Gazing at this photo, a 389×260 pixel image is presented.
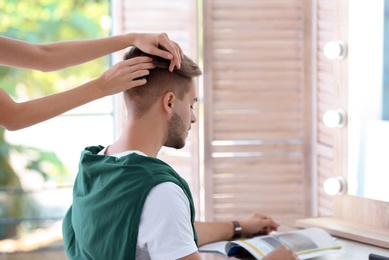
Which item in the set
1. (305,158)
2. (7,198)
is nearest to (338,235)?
(305,158)

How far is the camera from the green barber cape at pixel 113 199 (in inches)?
64.8

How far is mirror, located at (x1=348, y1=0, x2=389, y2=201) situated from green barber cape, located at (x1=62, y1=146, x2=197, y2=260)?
0.83m

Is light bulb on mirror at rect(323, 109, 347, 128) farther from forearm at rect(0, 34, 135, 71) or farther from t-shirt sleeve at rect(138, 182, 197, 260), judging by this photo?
t-shirt sleeve at rect(138, 182, 197, 260)

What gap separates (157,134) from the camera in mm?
1857

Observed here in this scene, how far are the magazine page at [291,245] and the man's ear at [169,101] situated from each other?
455 millimetres

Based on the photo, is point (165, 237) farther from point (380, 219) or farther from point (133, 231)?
point (380, 219)

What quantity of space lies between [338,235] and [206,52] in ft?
4.24

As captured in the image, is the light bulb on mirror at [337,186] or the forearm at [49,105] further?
the light bulb on mirror at [337,186]

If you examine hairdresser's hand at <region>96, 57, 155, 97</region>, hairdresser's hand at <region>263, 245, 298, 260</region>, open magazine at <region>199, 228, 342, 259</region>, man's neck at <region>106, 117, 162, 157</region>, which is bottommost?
open magazine at <region>199, 228, 342, 259</region>

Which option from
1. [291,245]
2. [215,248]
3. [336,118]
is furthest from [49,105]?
[336,118]

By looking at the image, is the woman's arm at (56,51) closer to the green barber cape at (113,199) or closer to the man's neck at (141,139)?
the man's neck at (141,139)

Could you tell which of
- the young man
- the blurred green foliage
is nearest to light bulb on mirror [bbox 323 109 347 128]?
the young man

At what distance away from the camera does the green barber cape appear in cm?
165

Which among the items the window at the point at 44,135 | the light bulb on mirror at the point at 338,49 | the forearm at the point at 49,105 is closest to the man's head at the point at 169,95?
the forearm at the point at 49,105
